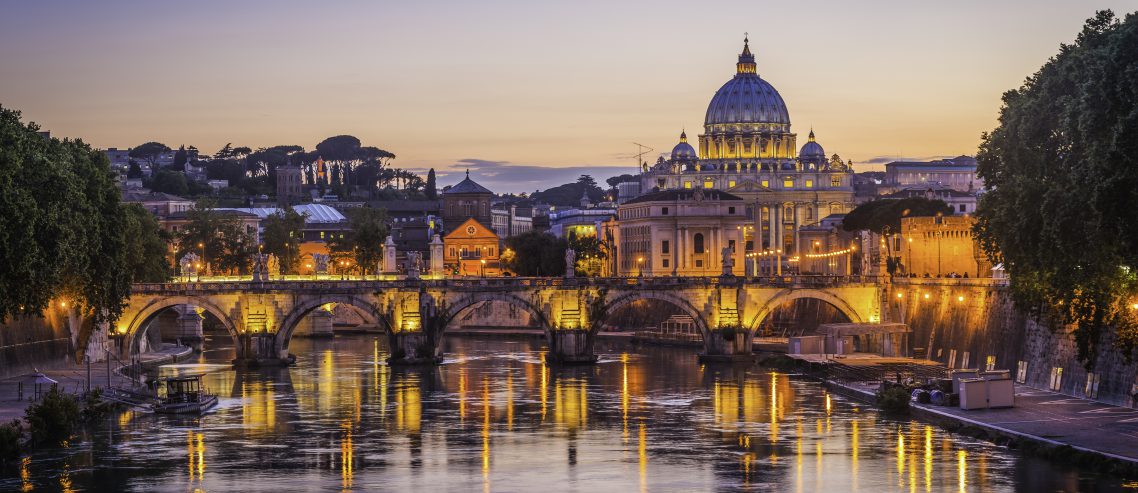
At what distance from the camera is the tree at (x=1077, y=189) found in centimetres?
4675

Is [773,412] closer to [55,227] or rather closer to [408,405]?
[408,405]

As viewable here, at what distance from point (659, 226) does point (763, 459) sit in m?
117

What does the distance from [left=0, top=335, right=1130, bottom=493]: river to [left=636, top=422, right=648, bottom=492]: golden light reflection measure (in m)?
0.06

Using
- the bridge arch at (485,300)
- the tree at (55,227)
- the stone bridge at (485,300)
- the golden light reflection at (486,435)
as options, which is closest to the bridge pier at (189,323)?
the stone bridge at (485,300)

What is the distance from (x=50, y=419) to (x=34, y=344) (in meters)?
19.4

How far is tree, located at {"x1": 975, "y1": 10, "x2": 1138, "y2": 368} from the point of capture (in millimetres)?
46750

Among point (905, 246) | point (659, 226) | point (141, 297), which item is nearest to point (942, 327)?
point (905, 246)

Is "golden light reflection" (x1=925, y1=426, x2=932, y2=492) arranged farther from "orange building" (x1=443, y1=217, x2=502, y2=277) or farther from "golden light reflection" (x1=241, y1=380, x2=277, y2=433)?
"orange building" (x1=443, y1=217, x2=502, y2=277)

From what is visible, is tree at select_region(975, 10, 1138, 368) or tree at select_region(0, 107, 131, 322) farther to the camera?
tree at select_region(0, 107, 131, 322)

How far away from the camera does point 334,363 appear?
9331cm

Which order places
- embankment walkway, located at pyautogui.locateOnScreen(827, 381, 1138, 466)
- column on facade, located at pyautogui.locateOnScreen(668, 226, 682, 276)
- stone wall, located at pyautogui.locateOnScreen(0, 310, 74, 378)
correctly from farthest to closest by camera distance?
column on facade, located at pyautogui.locateOnScreen(668, 226, 682, 276), stone wall, located at pyautogui.locateOnScreen(0, 310, 74, 378), embankment walkway, located at pyautogui.locateOnScreen(827, 381, 1138, 466)

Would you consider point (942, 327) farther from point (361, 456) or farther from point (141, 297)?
point (141, 297)

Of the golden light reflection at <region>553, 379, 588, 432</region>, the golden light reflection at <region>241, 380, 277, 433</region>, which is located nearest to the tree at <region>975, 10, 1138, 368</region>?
Answer: the golden light reflection at <region>553, 379, 588, 432</region>

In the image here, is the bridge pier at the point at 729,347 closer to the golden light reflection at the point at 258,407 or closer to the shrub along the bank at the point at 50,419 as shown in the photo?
the golden light reflection at the point at 258,407
